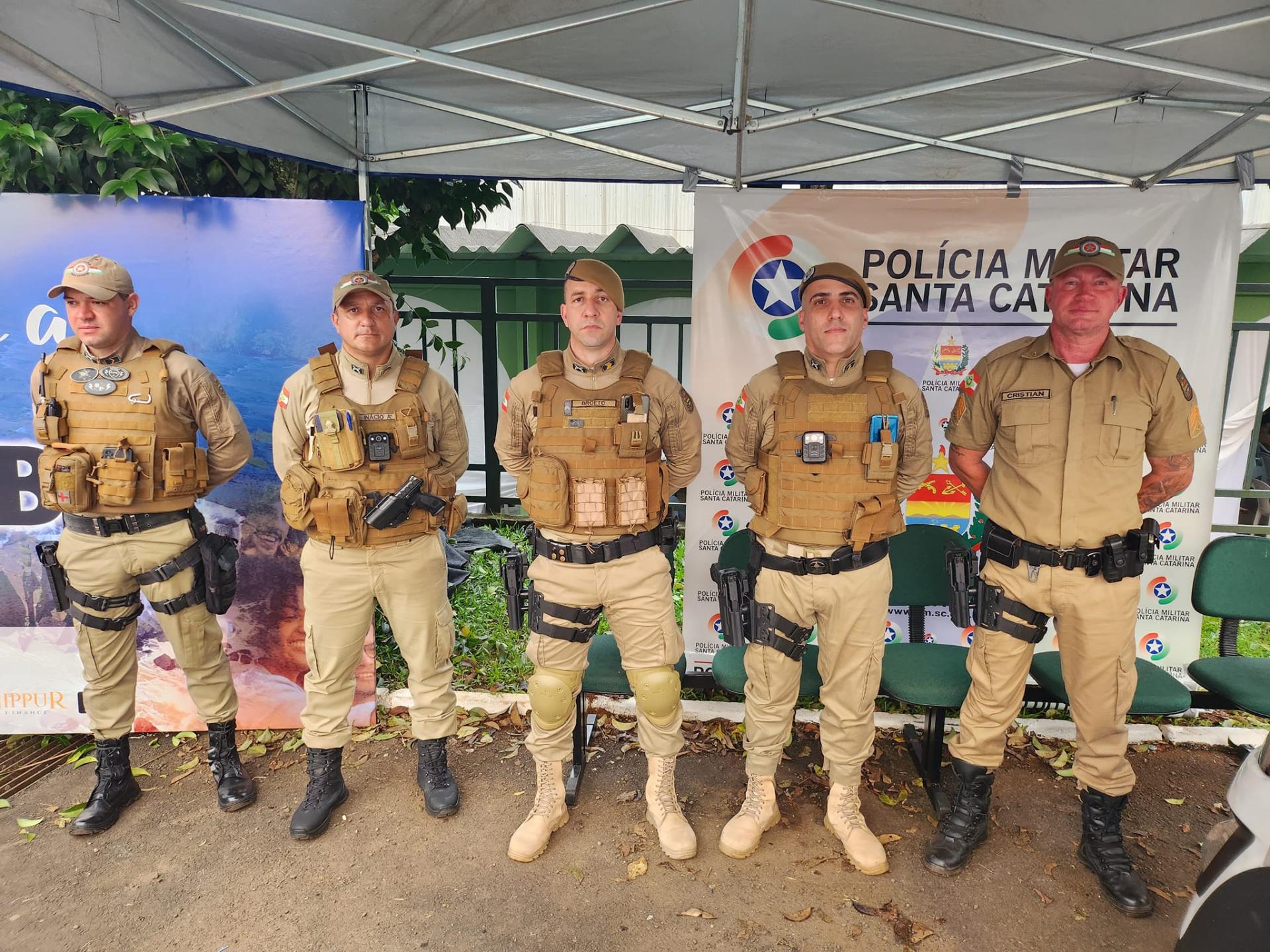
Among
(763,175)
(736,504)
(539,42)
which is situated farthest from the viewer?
(736,504)

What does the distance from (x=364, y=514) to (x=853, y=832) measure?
7.77ft

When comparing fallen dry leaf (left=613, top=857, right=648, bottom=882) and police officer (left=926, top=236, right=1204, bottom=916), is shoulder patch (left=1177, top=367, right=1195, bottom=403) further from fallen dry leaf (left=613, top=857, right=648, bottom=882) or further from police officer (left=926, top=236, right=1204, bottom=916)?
fallen dry leaf (left=613, top=857, right=648, bottom=882)

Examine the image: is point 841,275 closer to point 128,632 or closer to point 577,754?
point 577,754

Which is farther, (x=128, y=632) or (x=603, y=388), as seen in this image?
(x=128, y=632)

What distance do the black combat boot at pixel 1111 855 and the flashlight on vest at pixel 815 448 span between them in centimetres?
168

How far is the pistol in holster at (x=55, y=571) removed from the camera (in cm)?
316

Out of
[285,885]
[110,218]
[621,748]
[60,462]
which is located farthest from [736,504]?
[110,218]

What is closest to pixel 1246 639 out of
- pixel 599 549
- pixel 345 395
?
pixel 599 549

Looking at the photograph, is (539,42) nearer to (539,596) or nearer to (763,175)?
(763,175)

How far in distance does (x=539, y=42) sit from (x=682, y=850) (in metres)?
3.18

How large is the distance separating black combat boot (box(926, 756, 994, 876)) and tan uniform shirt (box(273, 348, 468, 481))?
263 centimetres

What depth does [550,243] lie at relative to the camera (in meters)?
8.35

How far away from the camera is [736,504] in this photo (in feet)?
13.5

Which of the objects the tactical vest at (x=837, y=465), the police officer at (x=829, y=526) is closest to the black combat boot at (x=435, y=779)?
the police officer at (x=829, y=526)
